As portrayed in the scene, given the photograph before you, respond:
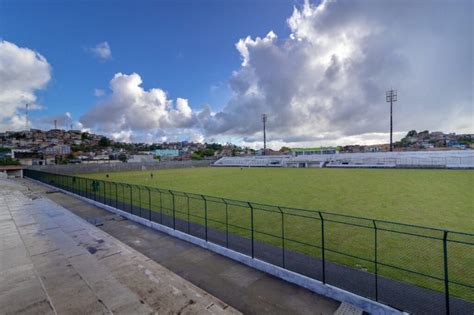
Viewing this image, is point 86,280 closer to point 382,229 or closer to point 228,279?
point 228,279

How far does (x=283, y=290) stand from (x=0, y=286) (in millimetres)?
9217

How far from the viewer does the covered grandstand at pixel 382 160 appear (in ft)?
172

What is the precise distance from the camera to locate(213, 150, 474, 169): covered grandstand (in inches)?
2064

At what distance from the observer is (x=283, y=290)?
7289 mm

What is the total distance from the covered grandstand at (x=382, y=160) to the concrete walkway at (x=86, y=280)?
64533 mm

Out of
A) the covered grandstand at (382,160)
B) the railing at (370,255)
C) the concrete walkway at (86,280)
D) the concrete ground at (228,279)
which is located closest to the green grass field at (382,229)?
the railing at (370,255)

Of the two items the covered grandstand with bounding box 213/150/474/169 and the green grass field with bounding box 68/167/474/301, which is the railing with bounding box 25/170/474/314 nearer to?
the green grass field with bounding box 68/167/474/301

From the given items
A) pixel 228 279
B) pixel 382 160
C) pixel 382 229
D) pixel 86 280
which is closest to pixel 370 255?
pixel 382 229

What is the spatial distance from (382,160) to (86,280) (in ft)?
234

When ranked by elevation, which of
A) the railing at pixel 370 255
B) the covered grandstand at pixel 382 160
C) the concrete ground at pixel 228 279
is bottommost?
the concrete ground at pixel 228 279

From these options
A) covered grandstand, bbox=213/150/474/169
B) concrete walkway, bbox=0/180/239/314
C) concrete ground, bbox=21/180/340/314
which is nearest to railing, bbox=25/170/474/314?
concrete ground, bbox=21/180/340/314

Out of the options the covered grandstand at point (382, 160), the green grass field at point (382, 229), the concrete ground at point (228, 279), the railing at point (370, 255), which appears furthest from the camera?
the covered grandstand at point (382, 160)

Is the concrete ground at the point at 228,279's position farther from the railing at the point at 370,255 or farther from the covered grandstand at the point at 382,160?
the covered grandstand at the point at 382,160

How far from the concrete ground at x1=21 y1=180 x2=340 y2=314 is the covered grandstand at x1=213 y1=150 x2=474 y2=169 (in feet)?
203
